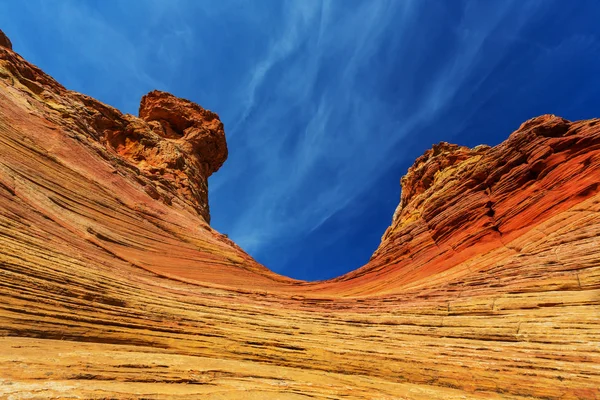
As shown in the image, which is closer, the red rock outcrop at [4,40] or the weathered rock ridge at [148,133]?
the weathered rock ridge at [148,133]

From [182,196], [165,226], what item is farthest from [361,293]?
[182,196]

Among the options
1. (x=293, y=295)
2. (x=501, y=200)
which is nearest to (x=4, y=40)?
(x=293, y=295)

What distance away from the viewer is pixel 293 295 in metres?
16.4

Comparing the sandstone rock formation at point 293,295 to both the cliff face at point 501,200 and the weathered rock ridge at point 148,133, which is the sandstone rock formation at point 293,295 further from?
the weathered rock ridge at point 148,133

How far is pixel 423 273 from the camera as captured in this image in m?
19.6

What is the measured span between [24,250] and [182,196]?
88.6 feet

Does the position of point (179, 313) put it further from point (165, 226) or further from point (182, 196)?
point (182, 196)

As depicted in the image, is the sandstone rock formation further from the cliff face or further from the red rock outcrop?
the red rock outcrop

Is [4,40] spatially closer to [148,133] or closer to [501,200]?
[148,133]

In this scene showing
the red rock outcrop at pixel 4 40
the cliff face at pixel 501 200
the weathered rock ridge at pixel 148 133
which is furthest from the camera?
the red rock outcrop at pixel 4 40

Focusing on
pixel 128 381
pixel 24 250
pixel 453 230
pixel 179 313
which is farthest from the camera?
pixel 453 230

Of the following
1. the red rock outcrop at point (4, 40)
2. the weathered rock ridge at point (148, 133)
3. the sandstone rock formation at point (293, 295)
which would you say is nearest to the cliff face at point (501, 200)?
the sandstone rock formation at point (293, 295)

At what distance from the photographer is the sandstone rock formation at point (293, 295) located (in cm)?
775

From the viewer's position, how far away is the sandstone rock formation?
7746mm
